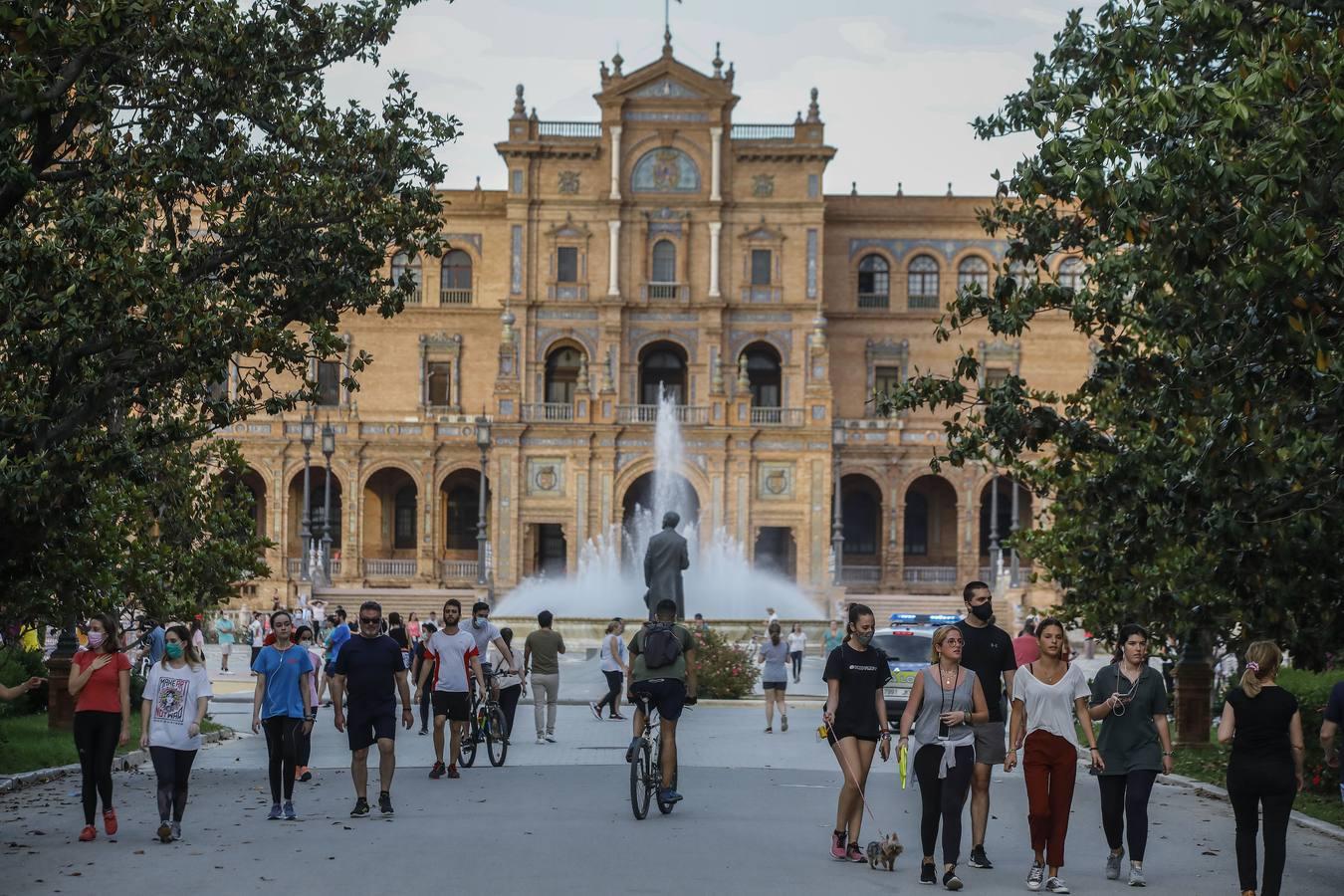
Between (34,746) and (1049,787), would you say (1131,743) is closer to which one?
(1049,787)

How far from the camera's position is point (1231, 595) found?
58.1 ft

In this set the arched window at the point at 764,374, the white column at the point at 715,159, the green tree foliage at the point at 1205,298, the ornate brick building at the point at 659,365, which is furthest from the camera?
the arched window at the point at 764,374

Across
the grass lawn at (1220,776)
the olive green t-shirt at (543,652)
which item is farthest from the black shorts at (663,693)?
the olive green t-shirt at (543,652)

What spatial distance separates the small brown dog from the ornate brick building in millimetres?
44142

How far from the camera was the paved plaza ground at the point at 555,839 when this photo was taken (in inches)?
447

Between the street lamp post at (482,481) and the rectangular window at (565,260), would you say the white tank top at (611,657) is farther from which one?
the rectangular window at (565,260)

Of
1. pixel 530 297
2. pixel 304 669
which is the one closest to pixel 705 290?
pixel 530 297

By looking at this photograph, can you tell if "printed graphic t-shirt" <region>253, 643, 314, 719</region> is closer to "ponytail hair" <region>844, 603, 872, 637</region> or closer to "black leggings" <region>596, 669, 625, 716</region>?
"ponytail hair" <region>844, 603, 872, 637</region>

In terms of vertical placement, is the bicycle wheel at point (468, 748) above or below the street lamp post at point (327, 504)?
below

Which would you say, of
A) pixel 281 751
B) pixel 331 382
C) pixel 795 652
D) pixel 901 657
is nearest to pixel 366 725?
pixel 281 751

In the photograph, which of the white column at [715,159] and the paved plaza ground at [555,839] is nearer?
the paved plaza ground at [555,839]

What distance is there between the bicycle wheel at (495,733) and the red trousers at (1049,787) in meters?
8.01

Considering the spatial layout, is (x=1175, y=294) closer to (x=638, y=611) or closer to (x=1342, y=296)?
(x=1342, y=296)

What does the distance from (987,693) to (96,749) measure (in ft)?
20.8
